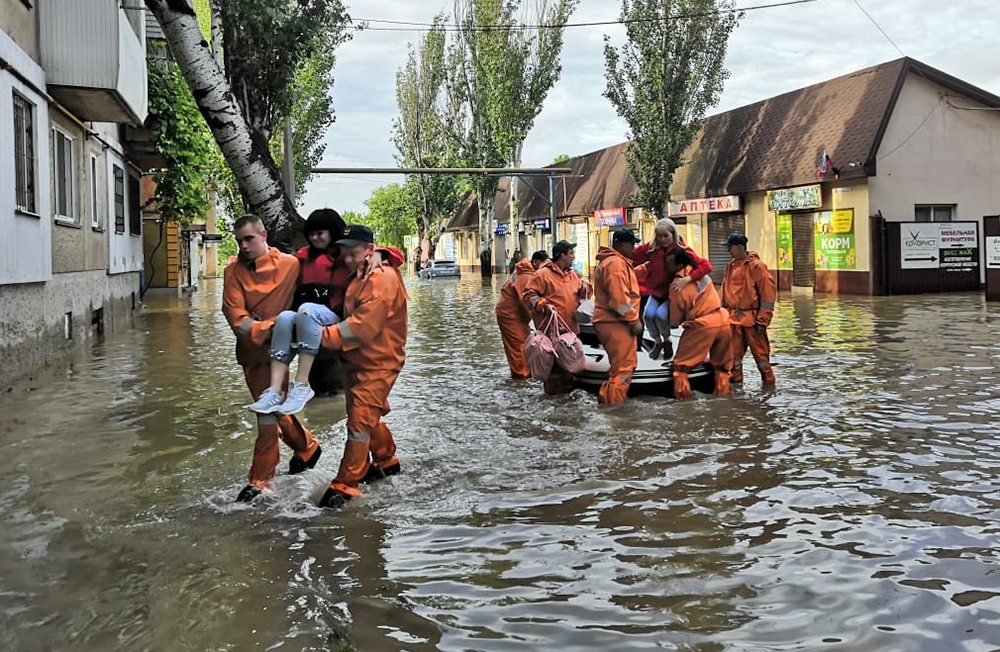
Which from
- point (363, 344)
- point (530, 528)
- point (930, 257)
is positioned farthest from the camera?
point (930, 257)

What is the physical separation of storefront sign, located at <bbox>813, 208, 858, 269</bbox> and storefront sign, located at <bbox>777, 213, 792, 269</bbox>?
1205 millimetres

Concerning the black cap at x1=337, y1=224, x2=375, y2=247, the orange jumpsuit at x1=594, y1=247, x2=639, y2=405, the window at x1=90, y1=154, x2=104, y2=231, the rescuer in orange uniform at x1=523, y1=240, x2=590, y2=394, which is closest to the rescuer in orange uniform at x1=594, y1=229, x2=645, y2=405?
the orange jumpsuit at x1=594, y1=247, x2=639, y2=405

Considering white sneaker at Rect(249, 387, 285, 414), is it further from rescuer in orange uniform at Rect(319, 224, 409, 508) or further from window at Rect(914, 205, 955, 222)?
window at Rect(914, 205, 955, 222)

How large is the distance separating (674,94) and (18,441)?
2799 cm

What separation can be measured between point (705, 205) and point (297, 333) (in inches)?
1127

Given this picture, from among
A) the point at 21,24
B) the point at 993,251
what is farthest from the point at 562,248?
the point at 993,251

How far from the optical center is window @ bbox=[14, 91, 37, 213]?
37.3 feet

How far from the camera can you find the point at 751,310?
32.7 ft

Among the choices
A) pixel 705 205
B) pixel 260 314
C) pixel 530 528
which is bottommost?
pixel 530 528

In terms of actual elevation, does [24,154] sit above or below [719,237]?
below

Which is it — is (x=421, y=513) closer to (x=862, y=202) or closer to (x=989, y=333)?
(x=989, y=333)

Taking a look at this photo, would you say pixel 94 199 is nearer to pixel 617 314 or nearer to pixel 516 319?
pixel 516 319

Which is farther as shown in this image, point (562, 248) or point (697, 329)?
point (562, 248)

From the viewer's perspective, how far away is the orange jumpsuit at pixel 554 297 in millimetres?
10016
